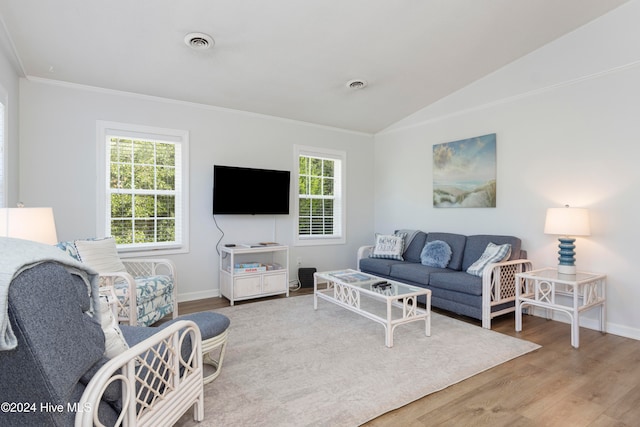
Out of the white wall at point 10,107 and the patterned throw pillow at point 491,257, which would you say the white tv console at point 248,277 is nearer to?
the white wall at point 10,107

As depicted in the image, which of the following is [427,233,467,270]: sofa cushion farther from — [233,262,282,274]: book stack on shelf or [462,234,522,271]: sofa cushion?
[233,262,282,274]: book stack on shelf

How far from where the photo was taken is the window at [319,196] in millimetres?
5195

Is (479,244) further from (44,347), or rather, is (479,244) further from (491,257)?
(44,347)

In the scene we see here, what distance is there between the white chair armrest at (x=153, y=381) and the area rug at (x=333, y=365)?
298 millimetres

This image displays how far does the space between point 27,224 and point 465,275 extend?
3.74m

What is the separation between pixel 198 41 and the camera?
3023 millimetres

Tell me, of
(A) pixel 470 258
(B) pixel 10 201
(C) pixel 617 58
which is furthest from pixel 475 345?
(B) pixel 10 201

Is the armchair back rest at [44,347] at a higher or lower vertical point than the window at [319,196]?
lower

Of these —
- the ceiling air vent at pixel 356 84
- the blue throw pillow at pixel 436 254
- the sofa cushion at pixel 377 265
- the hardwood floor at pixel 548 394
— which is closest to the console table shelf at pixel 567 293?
the hardwood floor at pixel 548 394

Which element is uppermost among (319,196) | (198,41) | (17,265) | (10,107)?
(198,41)

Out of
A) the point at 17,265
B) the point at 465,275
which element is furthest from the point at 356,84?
the point at 17,265

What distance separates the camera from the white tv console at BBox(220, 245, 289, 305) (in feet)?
13.5

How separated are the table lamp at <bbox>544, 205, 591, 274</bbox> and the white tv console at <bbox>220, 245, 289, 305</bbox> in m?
3.06

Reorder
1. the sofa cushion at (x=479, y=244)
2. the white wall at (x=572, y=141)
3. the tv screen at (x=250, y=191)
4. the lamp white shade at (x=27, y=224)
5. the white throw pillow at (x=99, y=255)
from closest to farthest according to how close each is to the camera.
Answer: the lamp white shade at (x=27, y=224), the white throw pillow at (x=99, y=255), the white wall at (x=572, y=141), the sofa cushion at (x=479, y=244), the tv screen at (x=250, y=191)
